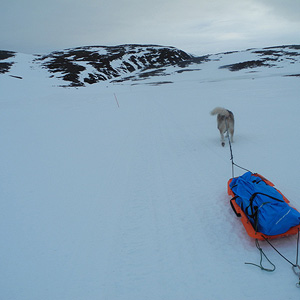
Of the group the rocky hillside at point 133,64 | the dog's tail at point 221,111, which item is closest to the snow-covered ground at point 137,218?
the dog's tail at point 221,111

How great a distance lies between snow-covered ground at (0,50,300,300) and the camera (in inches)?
92.4

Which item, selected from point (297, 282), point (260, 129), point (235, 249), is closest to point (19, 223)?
point (235, 249)

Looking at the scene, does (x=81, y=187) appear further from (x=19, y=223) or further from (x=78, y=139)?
(x=78, y=139)

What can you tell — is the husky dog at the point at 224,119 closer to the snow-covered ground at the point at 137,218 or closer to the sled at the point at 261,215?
the snow-covered ground at the point at 137,218

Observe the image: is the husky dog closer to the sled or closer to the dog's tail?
the dog's tail

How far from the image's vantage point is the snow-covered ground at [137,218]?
235cm

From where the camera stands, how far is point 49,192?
167 inches

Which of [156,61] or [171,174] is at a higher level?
[156,61]

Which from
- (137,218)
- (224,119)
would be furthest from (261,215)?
(224,119)

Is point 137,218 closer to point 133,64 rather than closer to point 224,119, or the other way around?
point 224,119

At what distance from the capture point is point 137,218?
338 cm

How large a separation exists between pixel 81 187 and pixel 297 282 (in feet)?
12.3

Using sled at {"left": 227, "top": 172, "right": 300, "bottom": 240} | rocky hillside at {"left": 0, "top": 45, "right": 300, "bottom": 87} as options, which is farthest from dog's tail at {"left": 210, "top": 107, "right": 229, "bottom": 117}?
rocky hillside at {"left": 0, "top": 45, "right": 300, "bottom": 87}

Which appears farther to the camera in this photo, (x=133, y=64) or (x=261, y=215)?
(x=133, y=64)
